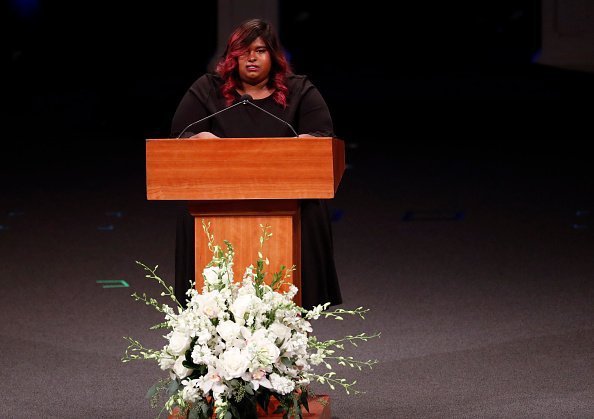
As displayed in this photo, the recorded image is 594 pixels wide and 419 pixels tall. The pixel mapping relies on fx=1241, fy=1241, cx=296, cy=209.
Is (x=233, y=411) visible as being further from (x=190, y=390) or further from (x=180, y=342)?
(x=180, y=342)

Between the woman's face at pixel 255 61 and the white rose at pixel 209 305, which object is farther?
the woman's face at pixel 255 61

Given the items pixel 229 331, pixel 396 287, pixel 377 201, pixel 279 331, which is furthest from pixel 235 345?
pixel 377 201

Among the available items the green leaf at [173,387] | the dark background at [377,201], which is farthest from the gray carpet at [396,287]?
the green leaf at [173,387]

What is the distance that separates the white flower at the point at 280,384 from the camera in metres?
3.82

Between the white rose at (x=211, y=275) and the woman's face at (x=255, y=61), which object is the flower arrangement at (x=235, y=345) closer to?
the white rose at (x=211, y=275)

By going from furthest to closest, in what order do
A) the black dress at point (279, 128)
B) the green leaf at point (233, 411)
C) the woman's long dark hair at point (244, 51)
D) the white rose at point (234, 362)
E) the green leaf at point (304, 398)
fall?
the black dress at point (279, 128) → the woman's long dark hair at point (244, 51) → the green leaf at point (304, 398) → the green leaf at point (233, 411) → the white rose at point (234, 362)

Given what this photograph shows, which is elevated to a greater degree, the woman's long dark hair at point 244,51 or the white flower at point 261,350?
the woman's long dark hair at point 244,51

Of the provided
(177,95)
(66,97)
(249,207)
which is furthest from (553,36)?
(249,207)

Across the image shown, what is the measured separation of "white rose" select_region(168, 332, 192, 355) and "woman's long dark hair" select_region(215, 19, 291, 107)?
3.15 ft

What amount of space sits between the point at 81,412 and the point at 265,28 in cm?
161

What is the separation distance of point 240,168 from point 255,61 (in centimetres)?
66

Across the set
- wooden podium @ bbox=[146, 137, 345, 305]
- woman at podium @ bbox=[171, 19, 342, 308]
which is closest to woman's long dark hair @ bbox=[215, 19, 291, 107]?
woman at podium @ bbox=[171, 19, 342, 308]

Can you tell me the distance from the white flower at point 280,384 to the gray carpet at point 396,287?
85 cm

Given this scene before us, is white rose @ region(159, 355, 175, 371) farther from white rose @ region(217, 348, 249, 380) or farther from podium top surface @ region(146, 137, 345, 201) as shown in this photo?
podium top surface @ region(146, 137, 345, 201)
